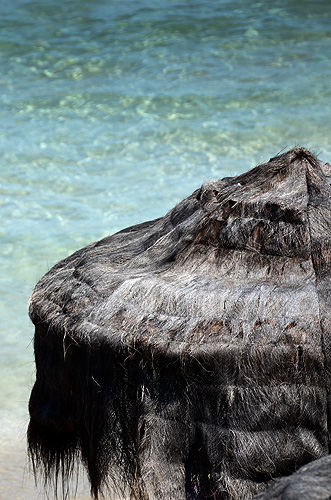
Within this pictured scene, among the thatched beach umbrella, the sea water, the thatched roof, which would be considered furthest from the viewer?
the sea water

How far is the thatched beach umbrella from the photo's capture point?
1.21 metres

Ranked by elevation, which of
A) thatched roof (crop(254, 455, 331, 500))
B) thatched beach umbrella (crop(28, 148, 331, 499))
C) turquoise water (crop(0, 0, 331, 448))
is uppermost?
thatched roof (crop(254, 455, 331, 500))

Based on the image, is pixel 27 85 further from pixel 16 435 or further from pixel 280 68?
pixel 16 435

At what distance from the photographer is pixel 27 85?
7.68 m

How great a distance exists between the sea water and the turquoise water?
0.6 inches

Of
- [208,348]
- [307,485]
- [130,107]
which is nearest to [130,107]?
[130,107]

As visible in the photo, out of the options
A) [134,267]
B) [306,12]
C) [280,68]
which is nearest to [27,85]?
[280,68]

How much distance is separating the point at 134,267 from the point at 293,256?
0.36 metres

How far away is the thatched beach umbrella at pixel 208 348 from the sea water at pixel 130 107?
261 centimetres

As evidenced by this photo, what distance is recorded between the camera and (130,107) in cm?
723

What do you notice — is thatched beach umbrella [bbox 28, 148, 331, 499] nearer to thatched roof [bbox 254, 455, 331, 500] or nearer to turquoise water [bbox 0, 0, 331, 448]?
thatched roof [bbox 254, 455, 331, 500]

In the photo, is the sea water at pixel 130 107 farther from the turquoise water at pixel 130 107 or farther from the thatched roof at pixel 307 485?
the thatched roof at pixel 307 485

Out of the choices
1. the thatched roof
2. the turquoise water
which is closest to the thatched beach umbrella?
the thatched roof

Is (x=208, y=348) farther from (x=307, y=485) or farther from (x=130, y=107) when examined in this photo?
(x=130, y=107)
